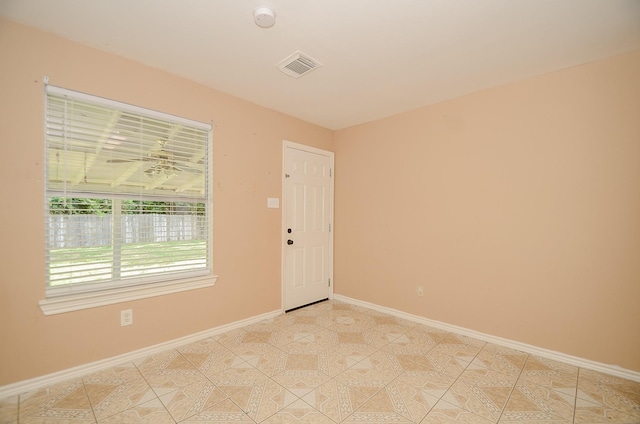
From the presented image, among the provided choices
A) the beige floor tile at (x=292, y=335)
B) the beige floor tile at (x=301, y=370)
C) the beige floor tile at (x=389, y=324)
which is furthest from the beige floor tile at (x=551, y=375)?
the beige floor tile at (x=292, y=335)

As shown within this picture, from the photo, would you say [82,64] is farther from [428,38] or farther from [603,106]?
[603,106]

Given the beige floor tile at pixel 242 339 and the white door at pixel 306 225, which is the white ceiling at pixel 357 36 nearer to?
the white door at pixel 306 225

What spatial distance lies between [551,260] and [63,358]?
4149 millimetres

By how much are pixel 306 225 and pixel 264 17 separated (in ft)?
8.48

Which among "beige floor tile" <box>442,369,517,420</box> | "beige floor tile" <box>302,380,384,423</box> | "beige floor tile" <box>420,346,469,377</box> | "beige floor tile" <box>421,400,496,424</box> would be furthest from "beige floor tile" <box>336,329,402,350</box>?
"beige floor tile" <box>421,400,496,424</box>

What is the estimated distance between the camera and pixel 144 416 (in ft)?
5.70

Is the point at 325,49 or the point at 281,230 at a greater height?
the point at 325,49

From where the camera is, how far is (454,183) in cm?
311

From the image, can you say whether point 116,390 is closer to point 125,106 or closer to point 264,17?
point 125,106

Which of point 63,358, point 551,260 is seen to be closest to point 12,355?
point 63,358

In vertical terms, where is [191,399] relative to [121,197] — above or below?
below

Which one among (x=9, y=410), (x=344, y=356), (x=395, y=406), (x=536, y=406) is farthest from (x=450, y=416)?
(x=9, y=410)

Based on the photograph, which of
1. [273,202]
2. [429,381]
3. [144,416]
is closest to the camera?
[144,416]

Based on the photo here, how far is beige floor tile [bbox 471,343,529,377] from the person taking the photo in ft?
7.61
